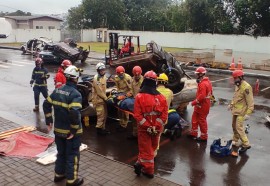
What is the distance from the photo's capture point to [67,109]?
207 inches

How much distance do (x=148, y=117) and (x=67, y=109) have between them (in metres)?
1.45

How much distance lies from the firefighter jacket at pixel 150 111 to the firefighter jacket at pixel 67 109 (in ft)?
3.62

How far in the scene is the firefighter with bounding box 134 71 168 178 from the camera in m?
5.71

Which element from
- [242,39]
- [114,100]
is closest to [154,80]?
[114,100]

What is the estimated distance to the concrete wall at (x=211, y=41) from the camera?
29533mm

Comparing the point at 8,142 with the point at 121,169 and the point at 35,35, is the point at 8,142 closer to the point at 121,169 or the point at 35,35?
the point at 121,169

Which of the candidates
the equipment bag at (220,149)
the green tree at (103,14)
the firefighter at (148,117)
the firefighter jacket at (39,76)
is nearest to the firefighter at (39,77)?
the firefighter jacket at (39,76)

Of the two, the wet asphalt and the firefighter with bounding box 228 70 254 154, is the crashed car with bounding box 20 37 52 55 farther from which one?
the firefighter with bounding box 228 70 254 154

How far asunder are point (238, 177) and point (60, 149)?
132 inches

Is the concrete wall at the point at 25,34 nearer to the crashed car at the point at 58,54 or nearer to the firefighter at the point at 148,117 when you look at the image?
the crashed car at the point at 58,54

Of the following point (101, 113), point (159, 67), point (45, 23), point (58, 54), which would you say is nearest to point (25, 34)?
point (45, 23)

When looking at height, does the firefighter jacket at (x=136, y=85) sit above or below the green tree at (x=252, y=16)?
below

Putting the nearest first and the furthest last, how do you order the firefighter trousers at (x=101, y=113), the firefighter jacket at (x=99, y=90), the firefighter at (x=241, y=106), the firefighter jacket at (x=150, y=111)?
the firefighter jacket at (x=150, y=111), the firefighter at (x=241, y=106), the firefighter jacket at (x=99, y=90), the firefighter trousers at (x=101, y=113)

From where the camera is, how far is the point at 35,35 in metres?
42.9
